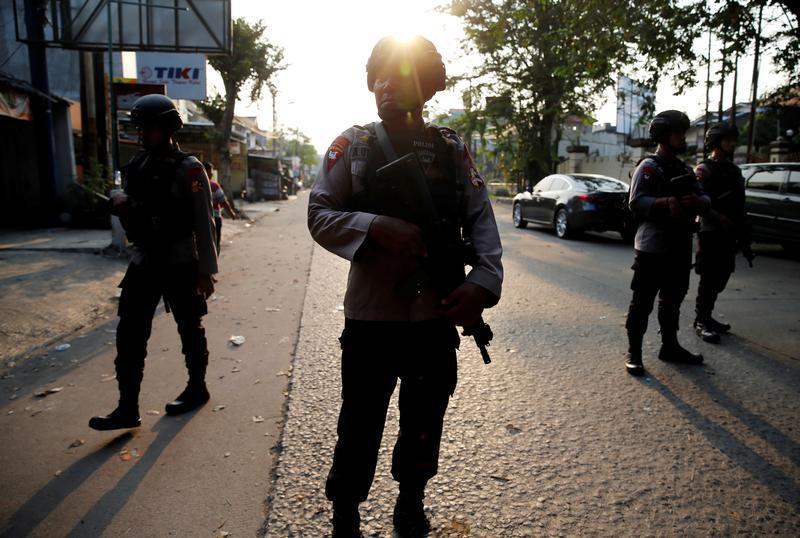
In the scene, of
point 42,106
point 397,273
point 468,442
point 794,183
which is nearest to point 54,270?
point 42,106

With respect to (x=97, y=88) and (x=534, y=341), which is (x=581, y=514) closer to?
(x=534, y=341)

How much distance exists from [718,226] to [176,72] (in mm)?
15639

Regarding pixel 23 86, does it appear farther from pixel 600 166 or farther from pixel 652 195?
pixel 600 166

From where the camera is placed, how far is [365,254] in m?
1.69

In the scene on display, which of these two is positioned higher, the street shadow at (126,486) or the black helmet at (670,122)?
the black helmet at (670,122)

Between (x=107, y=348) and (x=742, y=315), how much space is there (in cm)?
609

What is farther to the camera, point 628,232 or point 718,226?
point 628,232

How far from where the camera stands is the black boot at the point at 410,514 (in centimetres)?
199

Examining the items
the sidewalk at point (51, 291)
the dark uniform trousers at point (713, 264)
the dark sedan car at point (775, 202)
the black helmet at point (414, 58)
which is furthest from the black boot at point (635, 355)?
the dark sedan car at point (775, 202)

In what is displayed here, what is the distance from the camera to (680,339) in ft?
15.4

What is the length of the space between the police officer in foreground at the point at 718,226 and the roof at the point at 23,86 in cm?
1165

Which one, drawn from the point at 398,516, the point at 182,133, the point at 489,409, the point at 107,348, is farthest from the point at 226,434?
the point at 182,133

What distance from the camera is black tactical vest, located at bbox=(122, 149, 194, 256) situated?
292cm

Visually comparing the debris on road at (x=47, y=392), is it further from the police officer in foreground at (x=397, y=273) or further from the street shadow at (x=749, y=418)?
the street shadow at (x=749, y=418)
